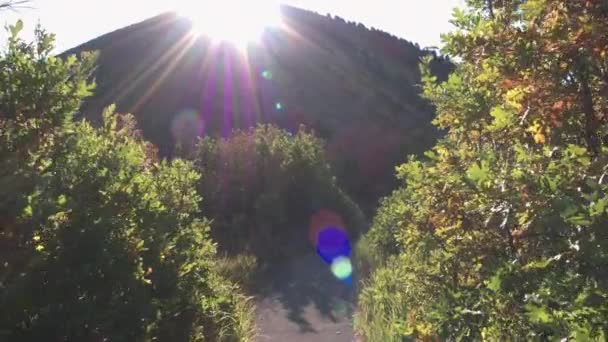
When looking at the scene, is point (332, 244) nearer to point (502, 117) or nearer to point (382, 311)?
point (382, 311)

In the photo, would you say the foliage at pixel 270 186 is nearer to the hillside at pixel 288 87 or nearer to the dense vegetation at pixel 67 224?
the hillside at pixel 288 87

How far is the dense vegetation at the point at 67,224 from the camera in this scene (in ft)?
10.2

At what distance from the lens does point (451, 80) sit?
356 centimetres

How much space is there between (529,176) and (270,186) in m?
11.7

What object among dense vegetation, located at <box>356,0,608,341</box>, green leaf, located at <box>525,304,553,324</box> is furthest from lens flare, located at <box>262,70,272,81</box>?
green leaf, located at <box>525,304,553,324</box>

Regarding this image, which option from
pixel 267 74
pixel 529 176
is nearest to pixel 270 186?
pixel 529 176

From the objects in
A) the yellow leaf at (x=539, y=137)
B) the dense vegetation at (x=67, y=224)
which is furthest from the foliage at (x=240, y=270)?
the yellow leaf at (x=539, y=137)

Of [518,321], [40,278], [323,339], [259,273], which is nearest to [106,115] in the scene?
[40,278]

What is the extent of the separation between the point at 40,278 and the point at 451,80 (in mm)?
2723

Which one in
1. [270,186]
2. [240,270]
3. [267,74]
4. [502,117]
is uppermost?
[267,74]

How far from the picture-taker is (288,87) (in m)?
36.4

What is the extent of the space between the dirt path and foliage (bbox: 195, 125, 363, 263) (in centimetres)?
175

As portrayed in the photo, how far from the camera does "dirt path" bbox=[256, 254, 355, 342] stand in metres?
7.83

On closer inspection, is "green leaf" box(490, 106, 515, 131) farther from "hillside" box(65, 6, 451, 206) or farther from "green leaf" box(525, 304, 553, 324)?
"hillside" box(65, 6, 451, 206)
